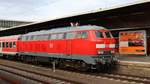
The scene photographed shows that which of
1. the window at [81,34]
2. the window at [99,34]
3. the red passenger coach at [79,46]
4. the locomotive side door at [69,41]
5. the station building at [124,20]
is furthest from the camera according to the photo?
the station building at [124,20]

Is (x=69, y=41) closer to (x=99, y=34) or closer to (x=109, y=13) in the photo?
(x=99, y=34)

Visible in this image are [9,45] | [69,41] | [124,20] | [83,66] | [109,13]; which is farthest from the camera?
[9,45]

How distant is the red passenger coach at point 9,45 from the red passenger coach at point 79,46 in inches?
308

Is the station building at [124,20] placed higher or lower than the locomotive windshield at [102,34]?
higher

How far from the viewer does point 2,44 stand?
37344mm

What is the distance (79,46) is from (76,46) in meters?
0.35

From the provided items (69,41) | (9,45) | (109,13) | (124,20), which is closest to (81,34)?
(69,41)

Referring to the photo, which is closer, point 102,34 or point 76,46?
point 102,34

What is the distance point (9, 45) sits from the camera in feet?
114

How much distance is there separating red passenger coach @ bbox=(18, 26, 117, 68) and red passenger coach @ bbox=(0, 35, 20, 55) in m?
7.83

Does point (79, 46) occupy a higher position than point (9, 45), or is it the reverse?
point (9, 45)

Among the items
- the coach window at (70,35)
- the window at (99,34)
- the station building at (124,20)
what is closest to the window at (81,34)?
the coach window at (70,35)

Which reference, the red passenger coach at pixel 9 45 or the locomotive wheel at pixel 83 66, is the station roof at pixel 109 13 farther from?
the locomotive wheel at pixel 83 66

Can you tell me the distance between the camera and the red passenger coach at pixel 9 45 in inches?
1263
